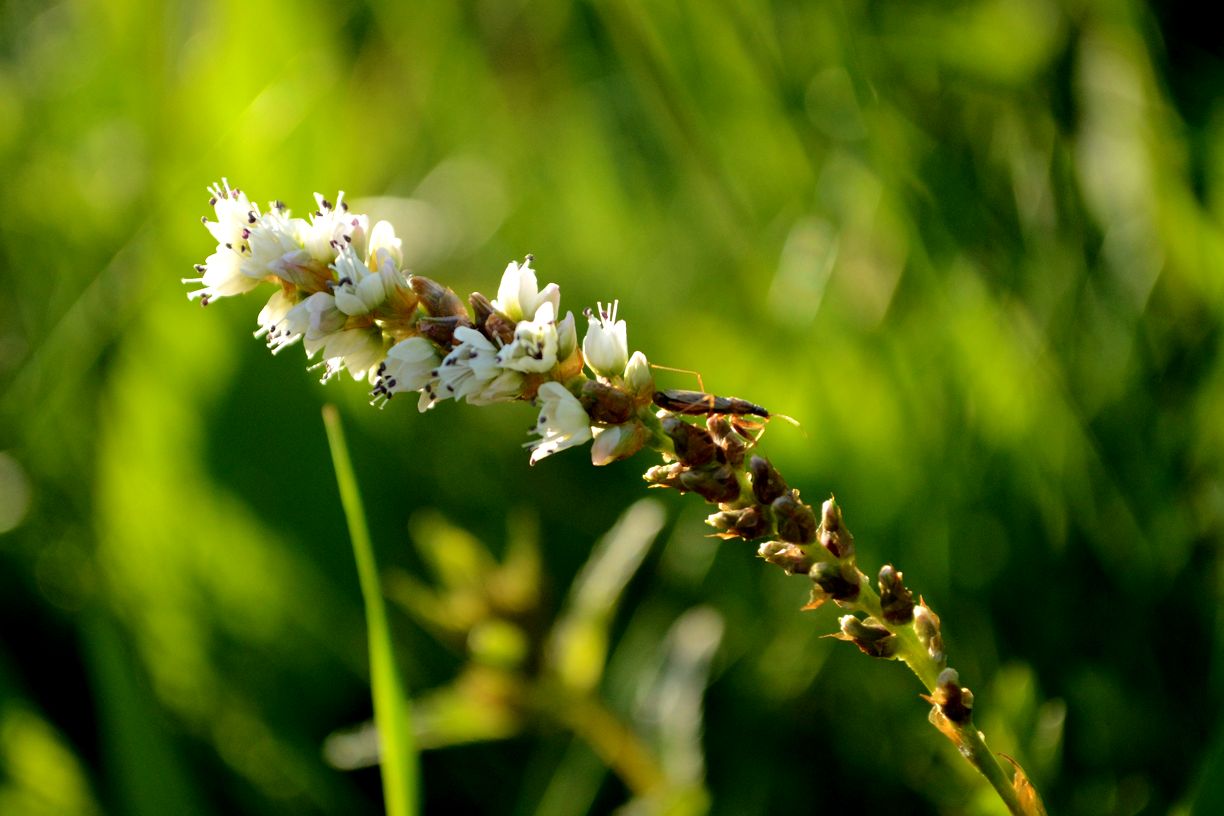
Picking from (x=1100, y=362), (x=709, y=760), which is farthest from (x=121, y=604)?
(x=1100, y=362)

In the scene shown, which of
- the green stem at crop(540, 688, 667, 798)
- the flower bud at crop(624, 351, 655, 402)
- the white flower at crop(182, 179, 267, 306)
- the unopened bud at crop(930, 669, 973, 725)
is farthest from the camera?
the green stem at crop(540, 688, 667, 798)

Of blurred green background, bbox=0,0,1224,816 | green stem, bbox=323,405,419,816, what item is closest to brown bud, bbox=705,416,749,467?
green stem, bbox=323,405,419,816

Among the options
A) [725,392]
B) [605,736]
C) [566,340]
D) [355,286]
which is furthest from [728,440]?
[725,392]

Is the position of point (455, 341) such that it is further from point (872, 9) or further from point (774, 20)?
point (872, 9)

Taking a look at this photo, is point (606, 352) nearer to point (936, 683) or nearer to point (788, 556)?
point (788, 556)

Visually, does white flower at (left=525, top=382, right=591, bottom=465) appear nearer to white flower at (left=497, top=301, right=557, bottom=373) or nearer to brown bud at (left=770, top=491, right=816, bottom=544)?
white flower at (left=497, top=301, right=557, bottom=373)

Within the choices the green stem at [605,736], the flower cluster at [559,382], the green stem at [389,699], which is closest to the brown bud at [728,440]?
the flower cluster at [559,382]

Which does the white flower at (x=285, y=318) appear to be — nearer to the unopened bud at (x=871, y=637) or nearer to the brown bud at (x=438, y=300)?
the brown bud at (x=438, y=300)
